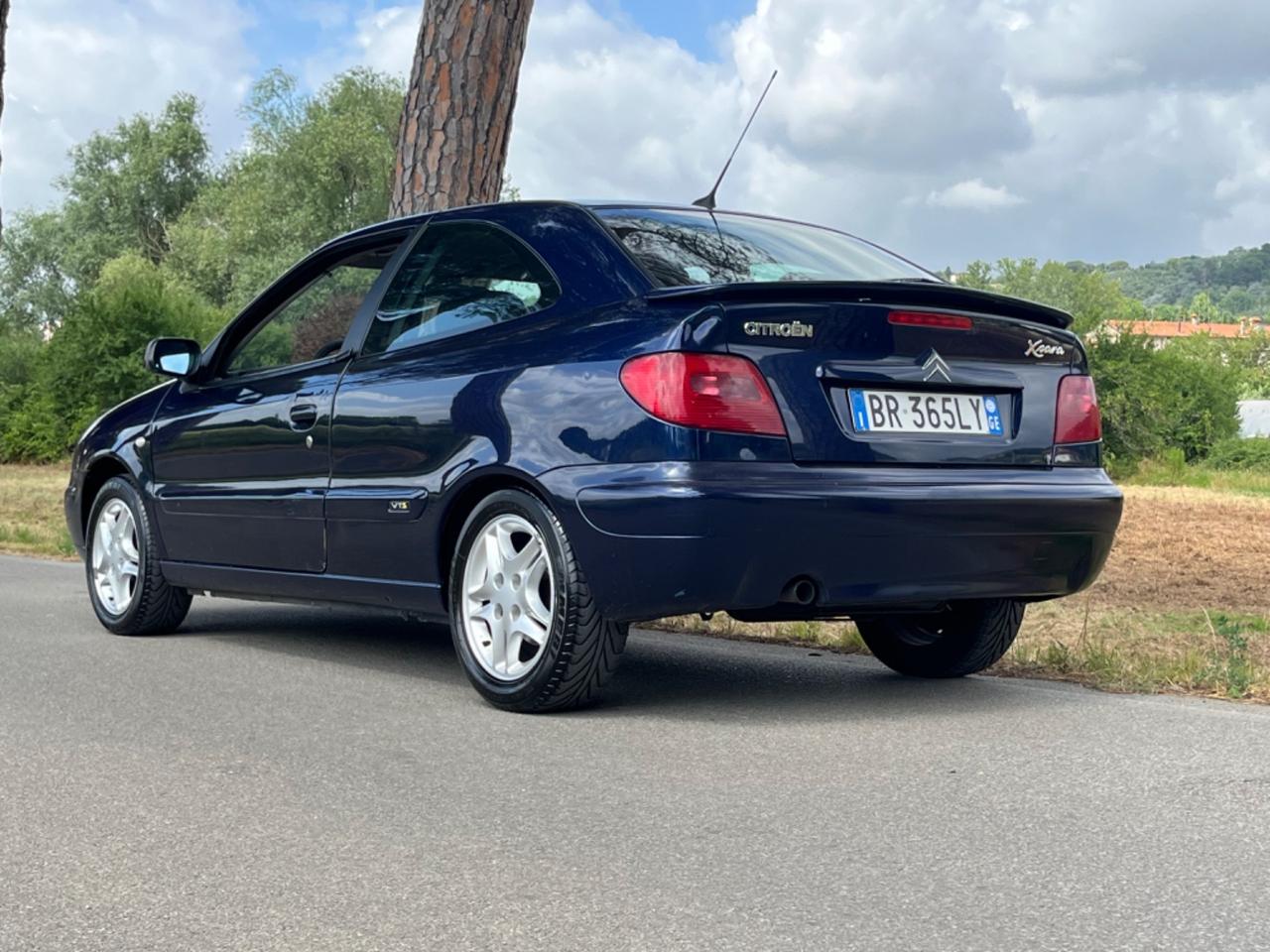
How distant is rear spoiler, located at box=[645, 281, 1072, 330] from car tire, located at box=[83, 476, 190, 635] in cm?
331

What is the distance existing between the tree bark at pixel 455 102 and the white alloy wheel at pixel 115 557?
4174mm

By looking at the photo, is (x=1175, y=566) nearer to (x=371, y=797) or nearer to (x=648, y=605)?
(x=648, y=605)

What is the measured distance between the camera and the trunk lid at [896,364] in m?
5.07

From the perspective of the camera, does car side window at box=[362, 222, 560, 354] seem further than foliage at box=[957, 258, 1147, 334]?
No

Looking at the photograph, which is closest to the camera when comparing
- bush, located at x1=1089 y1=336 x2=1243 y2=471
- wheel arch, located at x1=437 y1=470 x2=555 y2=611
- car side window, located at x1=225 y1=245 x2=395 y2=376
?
wheel arch, located at x1=437 y1=470 x2=555 y2=611

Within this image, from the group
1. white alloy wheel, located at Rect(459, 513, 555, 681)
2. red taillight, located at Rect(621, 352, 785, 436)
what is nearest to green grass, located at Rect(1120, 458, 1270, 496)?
white alloy wheel, located at Rect(459, 513, 555, 681)

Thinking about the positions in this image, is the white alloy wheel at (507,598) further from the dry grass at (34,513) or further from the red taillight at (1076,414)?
the dry grass at (34,513)

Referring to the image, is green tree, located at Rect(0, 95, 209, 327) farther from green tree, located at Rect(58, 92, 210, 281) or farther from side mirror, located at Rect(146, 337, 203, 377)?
side mirror, located at Rect(146, 337, 203, 377)

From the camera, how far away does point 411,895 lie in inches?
134

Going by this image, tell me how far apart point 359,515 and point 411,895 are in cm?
282

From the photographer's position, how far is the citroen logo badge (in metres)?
5.29

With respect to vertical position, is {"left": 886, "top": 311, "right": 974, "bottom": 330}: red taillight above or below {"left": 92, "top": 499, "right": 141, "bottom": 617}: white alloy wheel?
above

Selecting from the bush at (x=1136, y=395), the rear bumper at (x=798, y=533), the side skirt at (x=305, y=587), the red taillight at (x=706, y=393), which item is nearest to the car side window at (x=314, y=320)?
the side skirt at (x=305, y=587)

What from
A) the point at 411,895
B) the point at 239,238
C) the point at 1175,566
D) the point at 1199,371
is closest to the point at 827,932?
the point at 411,895
